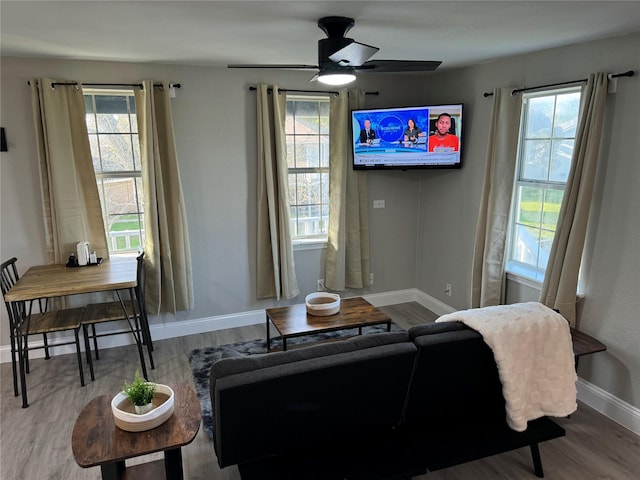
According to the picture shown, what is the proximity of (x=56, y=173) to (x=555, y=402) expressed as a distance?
3.83 meters

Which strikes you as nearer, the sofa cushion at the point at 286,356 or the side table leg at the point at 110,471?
the sofa cushion at the point at 286,356

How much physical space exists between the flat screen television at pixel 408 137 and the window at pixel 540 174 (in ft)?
2.25

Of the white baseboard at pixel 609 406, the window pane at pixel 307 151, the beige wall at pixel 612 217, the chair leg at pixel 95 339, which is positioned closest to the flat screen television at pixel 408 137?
the window pane at pixel 307 151

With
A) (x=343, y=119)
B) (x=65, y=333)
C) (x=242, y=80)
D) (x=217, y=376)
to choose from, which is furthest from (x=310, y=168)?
(x=217, y=376)

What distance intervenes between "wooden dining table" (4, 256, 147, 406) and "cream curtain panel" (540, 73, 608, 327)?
3061 mm

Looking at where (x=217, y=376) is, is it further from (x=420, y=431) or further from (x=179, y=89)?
(x=179, y=89)

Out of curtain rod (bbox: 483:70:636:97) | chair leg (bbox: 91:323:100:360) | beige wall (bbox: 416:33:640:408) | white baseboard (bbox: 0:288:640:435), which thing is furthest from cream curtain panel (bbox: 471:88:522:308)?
chair leg (bbox: 91:323:100:360)

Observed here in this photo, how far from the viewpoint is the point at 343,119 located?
A: 4.42 metres

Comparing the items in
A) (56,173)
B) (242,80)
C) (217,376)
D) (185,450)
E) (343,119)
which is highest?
(242,80)

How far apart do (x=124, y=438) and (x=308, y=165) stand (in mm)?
3213

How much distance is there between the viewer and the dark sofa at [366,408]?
190cm

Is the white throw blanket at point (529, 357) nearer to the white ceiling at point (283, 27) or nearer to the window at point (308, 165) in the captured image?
the white ceiling at point (283, 27)

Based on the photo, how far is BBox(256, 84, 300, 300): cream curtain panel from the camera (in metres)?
4.15

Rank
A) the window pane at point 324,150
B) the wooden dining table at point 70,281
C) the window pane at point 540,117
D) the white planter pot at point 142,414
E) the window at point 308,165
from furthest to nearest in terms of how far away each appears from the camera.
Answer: the window pane at point 324,150
the window at point 308,165
the window pane at point 540,117
the wooden dining table at point 70,281
the white planter pot at point 142,414
